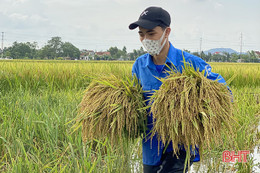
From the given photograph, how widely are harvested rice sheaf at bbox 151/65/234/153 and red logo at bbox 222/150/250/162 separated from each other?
4.07 feet

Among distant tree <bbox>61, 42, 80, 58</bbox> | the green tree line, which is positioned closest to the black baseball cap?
the green tree line

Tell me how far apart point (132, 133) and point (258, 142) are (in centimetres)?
222

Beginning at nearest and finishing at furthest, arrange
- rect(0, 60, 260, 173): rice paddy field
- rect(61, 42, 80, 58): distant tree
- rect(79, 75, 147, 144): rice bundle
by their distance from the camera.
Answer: rect(79, 75, 147, 144): rice bundle
rect(0, 60, 260, 173): rice paddy field
rect(61, 42, 80, 58): distant tree

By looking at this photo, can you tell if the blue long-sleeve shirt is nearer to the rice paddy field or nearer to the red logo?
the rice paddy field

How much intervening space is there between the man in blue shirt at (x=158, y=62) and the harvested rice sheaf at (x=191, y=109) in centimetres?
23

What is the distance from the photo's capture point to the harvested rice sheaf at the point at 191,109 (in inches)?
50.6

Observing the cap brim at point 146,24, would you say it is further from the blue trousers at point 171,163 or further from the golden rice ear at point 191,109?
the blue trousers at point 171,163

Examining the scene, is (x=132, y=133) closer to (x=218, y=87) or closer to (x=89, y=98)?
(x=89, y=98)

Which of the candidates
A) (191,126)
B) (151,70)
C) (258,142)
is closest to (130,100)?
(151,70)

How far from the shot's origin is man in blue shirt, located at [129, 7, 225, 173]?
164 cm

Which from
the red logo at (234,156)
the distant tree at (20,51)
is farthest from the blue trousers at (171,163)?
the distant tree at (20,51)

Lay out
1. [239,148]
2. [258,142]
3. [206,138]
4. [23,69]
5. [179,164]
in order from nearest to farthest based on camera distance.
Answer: [206,138], [179,164], [239,148], [258,142], [23,69]

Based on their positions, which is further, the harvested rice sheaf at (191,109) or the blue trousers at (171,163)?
the blue trousers at (171,163)

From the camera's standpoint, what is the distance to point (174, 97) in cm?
132
